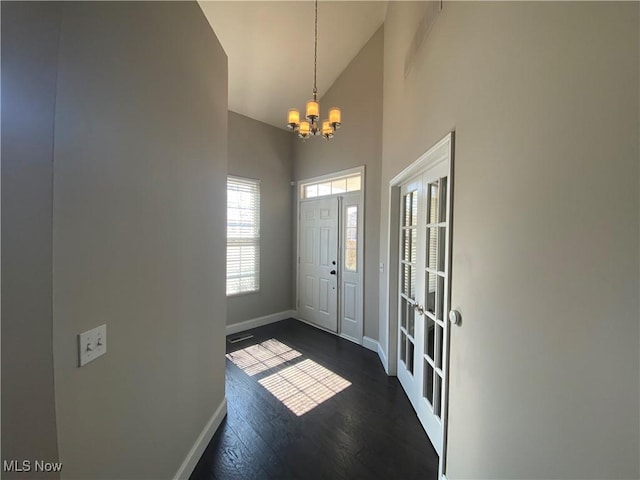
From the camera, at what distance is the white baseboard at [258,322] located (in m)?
4.08

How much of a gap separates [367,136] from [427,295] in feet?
7.74

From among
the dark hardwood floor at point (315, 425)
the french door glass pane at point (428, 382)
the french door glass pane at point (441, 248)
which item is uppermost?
the french door glass pane at point (441, 248)

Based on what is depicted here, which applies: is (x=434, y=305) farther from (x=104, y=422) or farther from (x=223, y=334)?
(x=104, y=422)

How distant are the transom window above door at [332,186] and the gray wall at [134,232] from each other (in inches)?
87.0

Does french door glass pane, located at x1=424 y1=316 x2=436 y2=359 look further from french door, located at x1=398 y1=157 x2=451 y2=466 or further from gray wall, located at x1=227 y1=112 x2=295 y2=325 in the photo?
gray wall, located at x1=227 y1=112 x2=295 y2=325

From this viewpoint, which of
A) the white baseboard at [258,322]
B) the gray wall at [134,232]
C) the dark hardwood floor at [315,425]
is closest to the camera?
the gray wall at [134,232]

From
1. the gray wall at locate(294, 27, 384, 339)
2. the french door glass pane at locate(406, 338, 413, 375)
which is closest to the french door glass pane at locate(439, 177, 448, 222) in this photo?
the french door glass pane at locate(406, 338, 413, 375)

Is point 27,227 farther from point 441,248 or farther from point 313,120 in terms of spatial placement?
point 313,120

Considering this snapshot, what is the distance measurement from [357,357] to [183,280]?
2.45 m

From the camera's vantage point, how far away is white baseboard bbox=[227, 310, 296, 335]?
13.4 feet

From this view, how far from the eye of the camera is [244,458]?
1808mm

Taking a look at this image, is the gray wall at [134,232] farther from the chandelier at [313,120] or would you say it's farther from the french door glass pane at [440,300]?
the french door glass pane at [440,300]

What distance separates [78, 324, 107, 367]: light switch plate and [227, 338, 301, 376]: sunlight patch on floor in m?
2.12

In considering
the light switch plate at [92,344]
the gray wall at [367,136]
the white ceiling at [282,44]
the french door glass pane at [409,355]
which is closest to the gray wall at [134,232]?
the light switch plate at [92,344]
